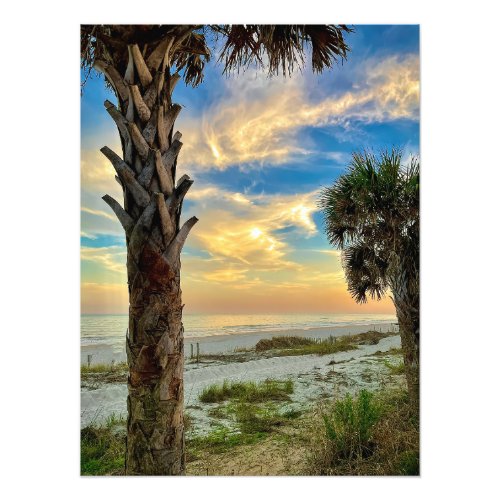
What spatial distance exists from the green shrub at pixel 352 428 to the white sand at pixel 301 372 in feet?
1.85

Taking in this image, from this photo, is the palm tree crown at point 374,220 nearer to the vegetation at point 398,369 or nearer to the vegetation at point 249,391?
the vegetation at point 398,369

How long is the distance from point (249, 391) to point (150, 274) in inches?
80.1

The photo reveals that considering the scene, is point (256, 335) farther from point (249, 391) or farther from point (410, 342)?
point (410, 342)

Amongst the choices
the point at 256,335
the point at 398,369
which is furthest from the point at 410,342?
the point at 256,335

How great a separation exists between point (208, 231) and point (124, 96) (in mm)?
1261

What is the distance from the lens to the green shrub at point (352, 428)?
2.72m

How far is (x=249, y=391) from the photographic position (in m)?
3.61

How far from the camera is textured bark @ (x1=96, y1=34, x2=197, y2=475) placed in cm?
199
